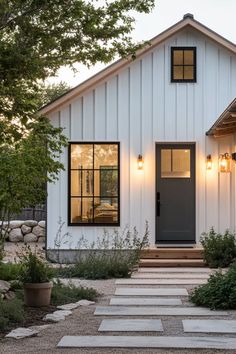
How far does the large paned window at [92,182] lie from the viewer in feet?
48.8

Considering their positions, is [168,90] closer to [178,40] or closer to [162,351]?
[178,40]

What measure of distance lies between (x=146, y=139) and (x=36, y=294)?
672 centimetres

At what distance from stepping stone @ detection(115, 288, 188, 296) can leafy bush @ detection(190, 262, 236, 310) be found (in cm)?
81

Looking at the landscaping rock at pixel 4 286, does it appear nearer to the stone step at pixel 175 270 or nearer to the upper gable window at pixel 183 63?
the stone step at pixel 175 270

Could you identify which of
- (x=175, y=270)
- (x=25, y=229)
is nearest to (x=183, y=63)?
(x=175, y=270)

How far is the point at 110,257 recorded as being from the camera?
13.4 metres

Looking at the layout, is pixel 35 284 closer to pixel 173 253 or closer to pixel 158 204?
pixel 173 253

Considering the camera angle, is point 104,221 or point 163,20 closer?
point 104,221

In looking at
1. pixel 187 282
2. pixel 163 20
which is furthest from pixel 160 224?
pixel 163 20

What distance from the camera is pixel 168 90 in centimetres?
1500

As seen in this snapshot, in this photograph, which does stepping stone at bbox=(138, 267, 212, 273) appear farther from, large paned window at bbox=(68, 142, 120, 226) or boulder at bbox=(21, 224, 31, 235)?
boulder at bbox=(21, 224, 31, 235)

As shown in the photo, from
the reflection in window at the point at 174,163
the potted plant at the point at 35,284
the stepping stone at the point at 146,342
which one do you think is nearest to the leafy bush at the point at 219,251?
the reflection in window at the point at 174,163

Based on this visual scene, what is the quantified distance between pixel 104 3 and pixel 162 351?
4111mm

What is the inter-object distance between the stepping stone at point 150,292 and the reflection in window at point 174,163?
15.7ft
